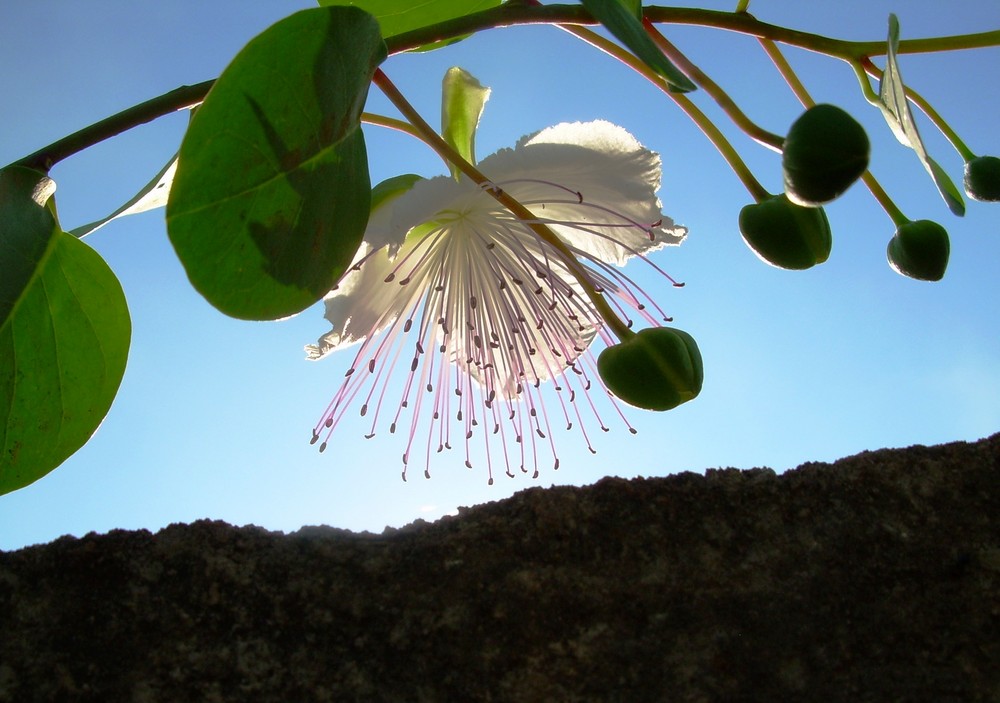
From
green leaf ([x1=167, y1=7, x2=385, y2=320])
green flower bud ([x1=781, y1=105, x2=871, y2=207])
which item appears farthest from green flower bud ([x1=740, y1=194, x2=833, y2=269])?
green leaf ([x1=167, y1=7, x2=385, y2=320])

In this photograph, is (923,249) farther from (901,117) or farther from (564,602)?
(564,602)

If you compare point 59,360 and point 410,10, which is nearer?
point 59,360

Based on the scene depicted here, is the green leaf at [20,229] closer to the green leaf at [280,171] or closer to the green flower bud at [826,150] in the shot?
the green leaf at [280,171]

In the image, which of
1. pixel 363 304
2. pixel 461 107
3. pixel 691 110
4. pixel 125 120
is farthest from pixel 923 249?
pixel 125 120

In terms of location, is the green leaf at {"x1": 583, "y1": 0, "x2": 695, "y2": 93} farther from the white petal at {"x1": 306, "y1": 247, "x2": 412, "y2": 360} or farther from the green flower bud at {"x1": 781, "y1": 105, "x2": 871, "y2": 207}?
the white petal at {"x1": 306, "y1": 247, "x2": 412, "y2": 360}

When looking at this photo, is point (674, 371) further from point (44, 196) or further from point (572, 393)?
point (44, 196)

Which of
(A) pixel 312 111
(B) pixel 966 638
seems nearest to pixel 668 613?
(B) pixel 966 638
